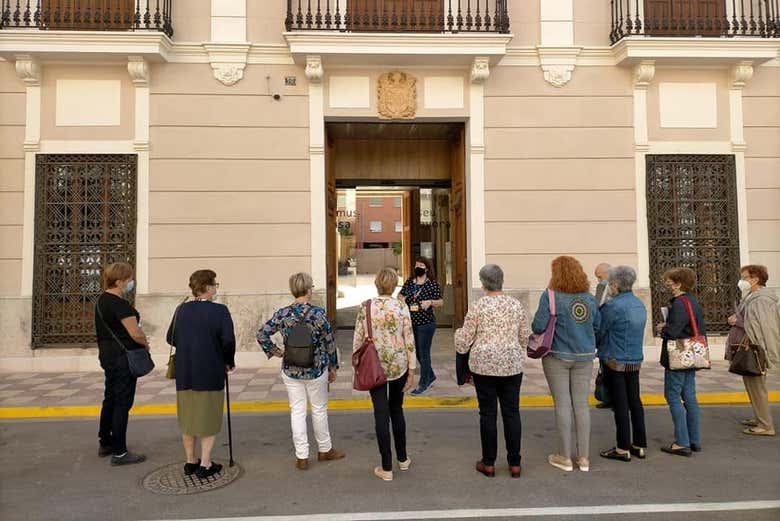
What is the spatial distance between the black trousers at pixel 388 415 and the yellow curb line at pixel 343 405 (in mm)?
2051

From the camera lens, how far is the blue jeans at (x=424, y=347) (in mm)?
6652

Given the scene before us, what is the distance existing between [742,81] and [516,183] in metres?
4.38

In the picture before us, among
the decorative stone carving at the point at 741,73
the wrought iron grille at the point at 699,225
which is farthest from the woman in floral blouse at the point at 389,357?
the decorative stone carving at the point at 741,73

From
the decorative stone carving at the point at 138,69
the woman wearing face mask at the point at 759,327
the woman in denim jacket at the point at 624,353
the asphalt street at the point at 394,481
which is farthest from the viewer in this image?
the decorative stone carving at the point at 138,69

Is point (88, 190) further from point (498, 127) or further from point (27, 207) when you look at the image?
point (498, 127)

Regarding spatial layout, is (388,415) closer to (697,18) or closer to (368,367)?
(368,367)

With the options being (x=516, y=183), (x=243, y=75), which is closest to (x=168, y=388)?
(x=243, y=75)

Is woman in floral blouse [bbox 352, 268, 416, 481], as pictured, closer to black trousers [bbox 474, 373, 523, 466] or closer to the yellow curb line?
black trousers [bbox 474, 373, 523, 466]

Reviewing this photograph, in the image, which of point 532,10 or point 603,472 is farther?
point 532,10

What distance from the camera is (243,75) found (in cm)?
866

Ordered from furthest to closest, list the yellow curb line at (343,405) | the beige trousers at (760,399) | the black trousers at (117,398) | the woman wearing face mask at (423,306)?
A: the woman wearing face mask at (423,306) → the yellow curb line at (343,405) → the beige trousers at (760,399) → the black trousers at (117,398)

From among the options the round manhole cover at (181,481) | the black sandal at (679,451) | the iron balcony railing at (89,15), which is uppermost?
the iron balcony railing at (89,15)

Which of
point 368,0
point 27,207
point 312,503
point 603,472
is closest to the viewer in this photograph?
point 312,503

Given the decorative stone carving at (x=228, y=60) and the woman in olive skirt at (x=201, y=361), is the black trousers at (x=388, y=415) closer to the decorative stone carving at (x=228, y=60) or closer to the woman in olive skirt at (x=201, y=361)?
the woman in olive skirt at (x=201, y=361)
